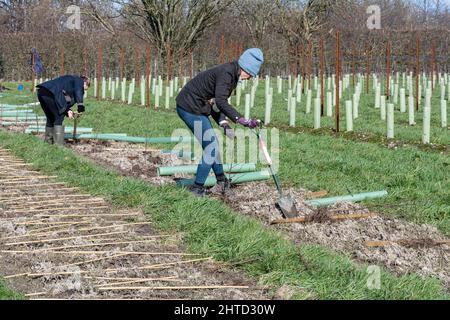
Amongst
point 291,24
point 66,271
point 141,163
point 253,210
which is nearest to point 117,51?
point 291,24

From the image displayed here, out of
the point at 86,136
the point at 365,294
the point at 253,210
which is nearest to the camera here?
the point at 365,294

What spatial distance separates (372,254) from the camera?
4.74 meters

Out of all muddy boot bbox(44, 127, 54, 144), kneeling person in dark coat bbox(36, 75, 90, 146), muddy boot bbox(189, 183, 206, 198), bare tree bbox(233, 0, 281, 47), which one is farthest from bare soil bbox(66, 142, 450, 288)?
bare tree bbox(233, 0, 281, 47)

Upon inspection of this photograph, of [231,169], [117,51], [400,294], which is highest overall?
[117,51]

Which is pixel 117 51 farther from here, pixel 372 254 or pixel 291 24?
pixel 372 254

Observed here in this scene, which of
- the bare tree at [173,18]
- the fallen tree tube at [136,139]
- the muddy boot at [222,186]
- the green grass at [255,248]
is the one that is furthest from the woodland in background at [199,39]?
the green grass at [255,248]

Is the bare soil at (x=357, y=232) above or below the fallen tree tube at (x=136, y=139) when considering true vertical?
below

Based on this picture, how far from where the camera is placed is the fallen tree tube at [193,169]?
23.4 feet

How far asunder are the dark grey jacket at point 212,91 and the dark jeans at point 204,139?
66mm

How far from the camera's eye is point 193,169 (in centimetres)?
725

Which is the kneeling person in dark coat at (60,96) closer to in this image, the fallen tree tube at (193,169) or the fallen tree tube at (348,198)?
the fallen tree tube at (193,169)

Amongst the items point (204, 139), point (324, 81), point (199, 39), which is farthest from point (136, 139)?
point (199, 39)

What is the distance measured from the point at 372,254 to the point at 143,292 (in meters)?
2.02

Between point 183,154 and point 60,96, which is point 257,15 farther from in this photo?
point 183,154
